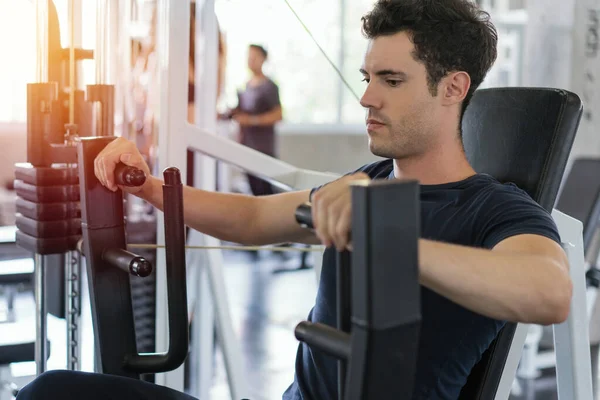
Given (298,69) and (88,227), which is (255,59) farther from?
(88,227)

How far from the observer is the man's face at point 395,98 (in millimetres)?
1247

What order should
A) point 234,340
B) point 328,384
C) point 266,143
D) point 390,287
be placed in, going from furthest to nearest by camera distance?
point 266,143 → point 234,340 → point 328,384 → point 390,287

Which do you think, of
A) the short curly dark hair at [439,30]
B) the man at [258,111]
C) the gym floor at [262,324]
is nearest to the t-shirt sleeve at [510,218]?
the short curly dark hair at [439,30]

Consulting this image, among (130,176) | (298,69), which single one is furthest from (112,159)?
(298,69)

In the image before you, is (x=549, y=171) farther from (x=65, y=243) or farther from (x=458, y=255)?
(x=65, y=243)

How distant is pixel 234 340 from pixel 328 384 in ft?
2.94

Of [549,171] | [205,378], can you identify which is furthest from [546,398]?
[549,171]

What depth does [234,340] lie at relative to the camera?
2051mm

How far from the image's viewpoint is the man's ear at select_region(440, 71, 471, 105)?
50.5 inches

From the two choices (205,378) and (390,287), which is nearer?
(390,287)

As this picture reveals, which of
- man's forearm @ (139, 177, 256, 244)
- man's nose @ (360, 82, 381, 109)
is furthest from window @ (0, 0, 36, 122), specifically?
man's nose @ (360, 82, 381, 109)

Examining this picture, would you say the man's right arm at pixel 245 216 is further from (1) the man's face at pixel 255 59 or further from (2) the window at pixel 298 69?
(2) the window at pixel 298 69

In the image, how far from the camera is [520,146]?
54.1 inches

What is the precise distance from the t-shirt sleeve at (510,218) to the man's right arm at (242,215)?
0.38 m
